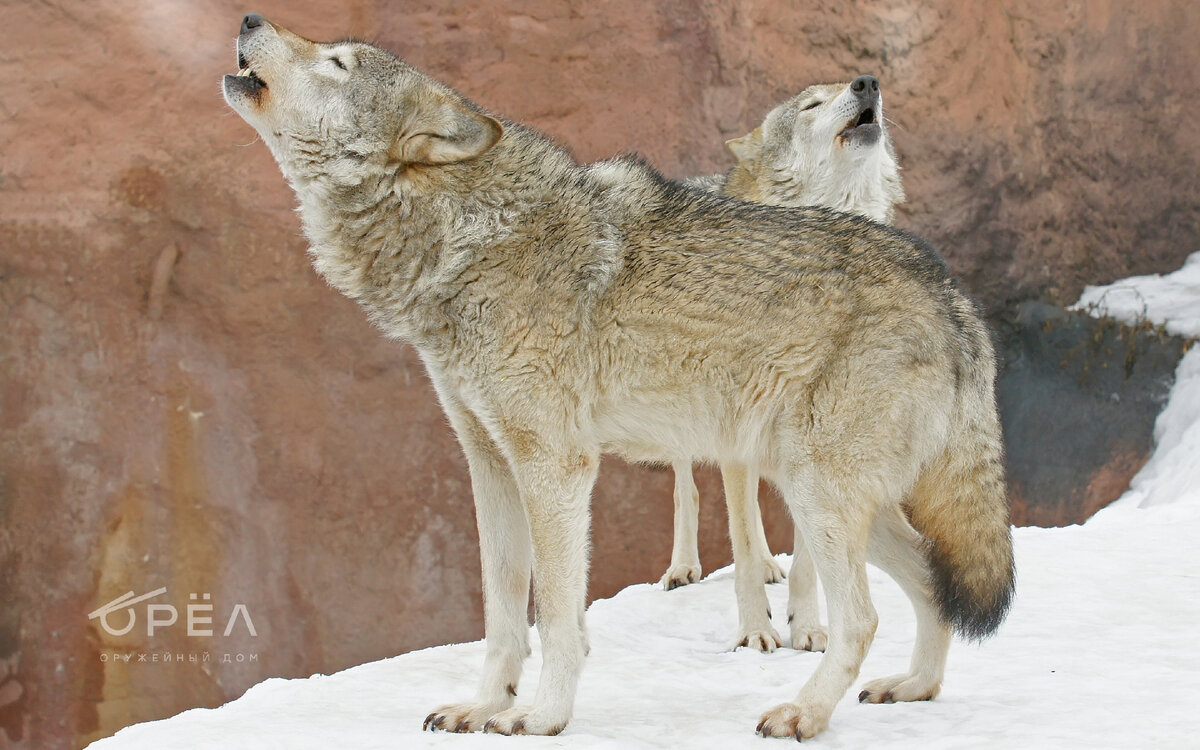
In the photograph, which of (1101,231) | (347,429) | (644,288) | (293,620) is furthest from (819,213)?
(1101,231)

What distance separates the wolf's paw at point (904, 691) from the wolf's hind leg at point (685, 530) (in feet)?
7.65

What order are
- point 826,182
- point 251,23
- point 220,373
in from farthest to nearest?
point 220,373 < point 826,182 < point 251,23

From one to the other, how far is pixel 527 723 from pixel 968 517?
1369mm

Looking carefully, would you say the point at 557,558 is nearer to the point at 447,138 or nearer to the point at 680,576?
the point at 447,138

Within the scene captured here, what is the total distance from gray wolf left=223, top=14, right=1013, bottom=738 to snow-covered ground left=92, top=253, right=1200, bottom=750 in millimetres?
248

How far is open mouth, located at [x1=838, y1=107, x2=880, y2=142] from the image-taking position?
17.1 ft

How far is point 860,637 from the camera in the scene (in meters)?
3.07

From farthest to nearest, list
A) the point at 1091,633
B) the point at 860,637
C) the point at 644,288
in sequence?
1. the point at 1091,633
2. the point at 644,288
3. the point at 860,637

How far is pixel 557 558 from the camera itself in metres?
3.17

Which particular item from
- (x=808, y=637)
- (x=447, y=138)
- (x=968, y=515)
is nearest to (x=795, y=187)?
(x=808, y=637)

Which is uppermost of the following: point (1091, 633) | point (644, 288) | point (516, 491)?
point (644, 288)

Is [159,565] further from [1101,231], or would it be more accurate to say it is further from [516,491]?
[1101,231]

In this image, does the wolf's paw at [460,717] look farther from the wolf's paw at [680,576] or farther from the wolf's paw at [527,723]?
the wolf's paw at [680,576]

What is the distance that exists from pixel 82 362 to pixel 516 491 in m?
6.09
